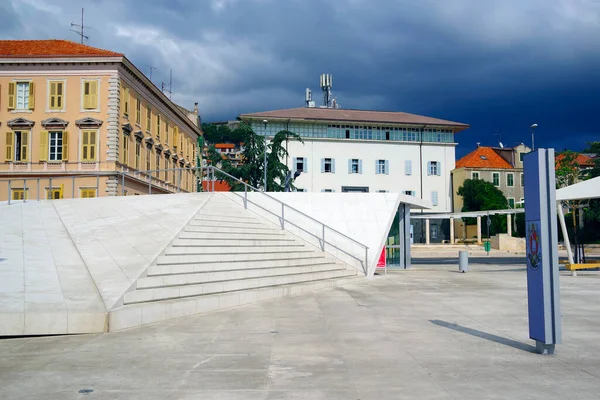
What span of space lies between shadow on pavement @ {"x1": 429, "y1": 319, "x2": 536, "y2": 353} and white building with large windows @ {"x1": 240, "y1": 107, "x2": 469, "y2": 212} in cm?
4801

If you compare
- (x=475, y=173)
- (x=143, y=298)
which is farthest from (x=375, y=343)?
(x=475, y=173)

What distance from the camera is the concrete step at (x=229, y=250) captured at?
12627mm

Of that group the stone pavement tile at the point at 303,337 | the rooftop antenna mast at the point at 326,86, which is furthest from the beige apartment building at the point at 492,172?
the stone pavement tile at the point at 303,337

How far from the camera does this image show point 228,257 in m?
13.8

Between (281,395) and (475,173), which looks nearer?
(281,395)

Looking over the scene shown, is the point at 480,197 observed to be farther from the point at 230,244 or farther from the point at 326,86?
the point at 230,244

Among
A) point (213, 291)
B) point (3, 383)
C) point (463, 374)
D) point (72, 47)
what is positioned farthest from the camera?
point (72, 47)

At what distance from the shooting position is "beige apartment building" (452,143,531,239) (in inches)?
2466

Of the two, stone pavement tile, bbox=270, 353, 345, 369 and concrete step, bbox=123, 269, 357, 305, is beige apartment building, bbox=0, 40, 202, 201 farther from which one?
stone pavement tile, bbox=270, 353, 345, 369

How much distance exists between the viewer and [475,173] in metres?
63.0

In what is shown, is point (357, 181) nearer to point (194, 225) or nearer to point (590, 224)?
point (590, 224)

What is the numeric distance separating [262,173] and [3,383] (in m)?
36.5

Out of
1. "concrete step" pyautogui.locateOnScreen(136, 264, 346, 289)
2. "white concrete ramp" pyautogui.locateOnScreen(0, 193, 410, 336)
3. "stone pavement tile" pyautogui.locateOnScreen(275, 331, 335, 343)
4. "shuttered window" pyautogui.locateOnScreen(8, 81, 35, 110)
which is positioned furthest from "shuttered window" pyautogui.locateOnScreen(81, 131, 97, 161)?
"stone pavement tile" pyautogui.locateOnScreen(275, 331, 335, 343)

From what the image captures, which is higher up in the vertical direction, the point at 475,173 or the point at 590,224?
the point at 475,173
